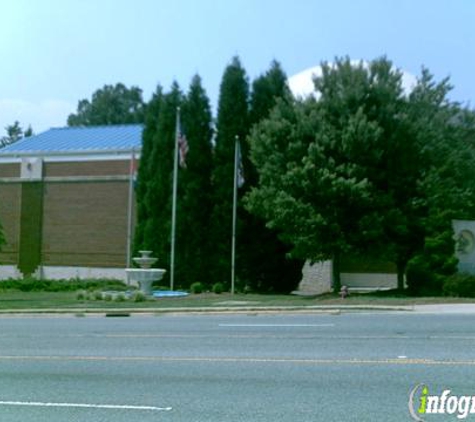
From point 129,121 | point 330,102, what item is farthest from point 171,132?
point 129,121

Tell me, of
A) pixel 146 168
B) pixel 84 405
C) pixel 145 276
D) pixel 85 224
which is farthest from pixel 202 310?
pixel 85 224

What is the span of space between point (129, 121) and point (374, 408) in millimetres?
91216

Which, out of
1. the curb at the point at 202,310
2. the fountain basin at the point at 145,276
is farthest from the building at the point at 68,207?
the curb at the point at 202,310

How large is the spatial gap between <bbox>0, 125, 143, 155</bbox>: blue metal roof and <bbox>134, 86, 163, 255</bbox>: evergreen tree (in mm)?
6033

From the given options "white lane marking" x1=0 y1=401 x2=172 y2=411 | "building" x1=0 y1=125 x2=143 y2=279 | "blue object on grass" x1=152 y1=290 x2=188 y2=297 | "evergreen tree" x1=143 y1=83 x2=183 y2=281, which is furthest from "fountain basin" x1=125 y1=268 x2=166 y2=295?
"white lane marking" x1=0 y1=401 x2=172 y2=411

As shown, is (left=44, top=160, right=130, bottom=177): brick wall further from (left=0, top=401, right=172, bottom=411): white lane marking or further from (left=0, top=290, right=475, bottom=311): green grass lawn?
(left=0, top=401, right=172, bottom=411): white lane marking

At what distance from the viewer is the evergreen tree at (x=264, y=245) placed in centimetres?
3531

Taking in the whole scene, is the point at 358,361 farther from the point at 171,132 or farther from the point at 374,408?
the point at 171,132

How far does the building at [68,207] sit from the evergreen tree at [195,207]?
25.4 ft

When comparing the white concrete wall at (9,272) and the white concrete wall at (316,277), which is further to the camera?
the white concrete wall at (9,272)

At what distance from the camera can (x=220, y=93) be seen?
3606cm

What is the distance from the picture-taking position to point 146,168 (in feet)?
127

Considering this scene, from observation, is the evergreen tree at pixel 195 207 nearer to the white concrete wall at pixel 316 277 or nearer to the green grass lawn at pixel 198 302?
the green grass lawn at pixel 198 302

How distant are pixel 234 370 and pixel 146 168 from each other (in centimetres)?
2797
